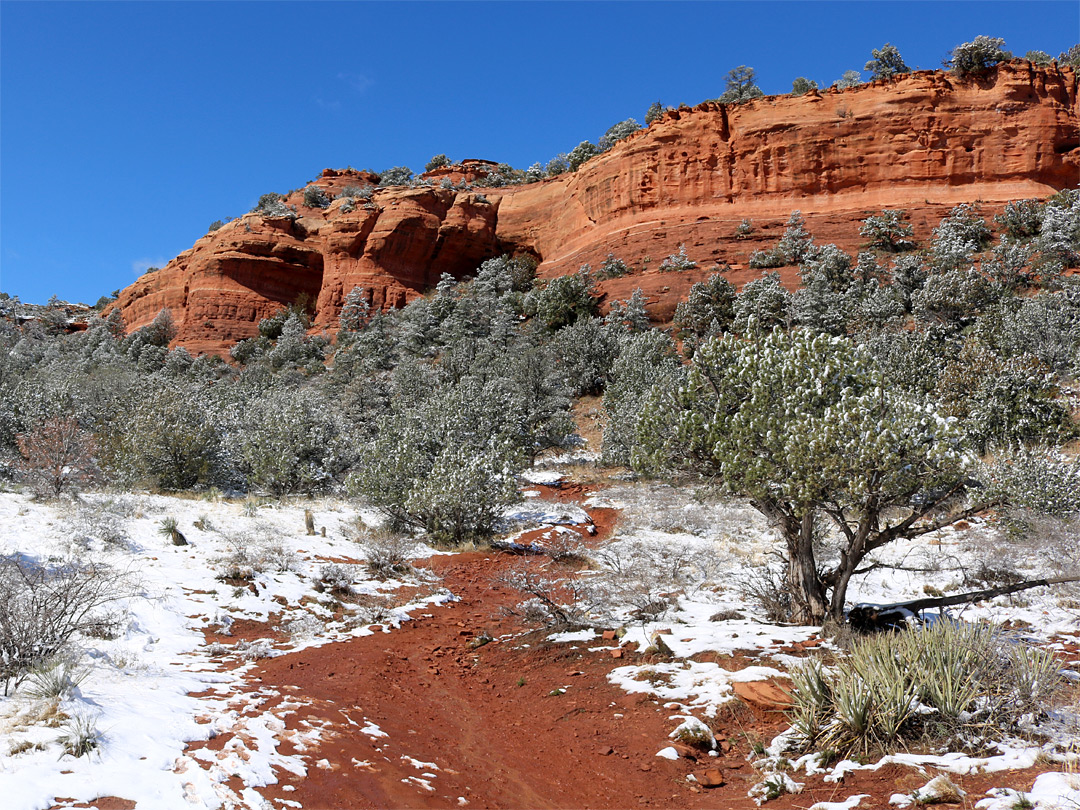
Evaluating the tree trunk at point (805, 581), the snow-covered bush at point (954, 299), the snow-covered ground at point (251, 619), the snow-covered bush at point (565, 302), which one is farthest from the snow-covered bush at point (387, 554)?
the snow-covered bush at point (565, 302)

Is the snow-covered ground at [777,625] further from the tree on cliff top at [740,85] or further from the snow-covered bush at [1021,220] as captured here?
the tree on cliff top at [740,85]

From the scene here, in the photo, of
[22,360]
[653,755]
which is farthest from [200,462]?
[22,360]

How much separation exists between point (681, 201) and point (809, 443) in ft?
157

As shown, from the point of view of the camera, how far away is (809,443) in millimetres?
6527

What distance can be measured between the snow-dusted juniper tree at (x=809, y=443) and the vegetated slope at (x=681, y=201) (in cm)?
3371

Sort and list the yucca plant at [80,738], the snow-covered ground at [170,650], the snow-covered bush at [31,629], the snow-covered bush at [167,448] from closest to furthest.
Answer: the snow-covered ground at [170,650]
the yucca plant at [80,738]
the snow-covered bush at [31,629]
the snow-covered bush at [167,448]

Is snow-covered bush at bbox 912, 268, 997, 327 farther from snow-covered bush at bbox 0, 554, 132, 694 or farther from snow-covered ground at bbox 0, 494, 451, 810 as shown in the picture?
snow-covered bush at bbox 0, 554, 132, 694

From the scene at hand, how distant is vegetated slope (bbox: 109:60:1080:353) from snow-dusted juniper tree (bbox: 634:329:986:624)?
3371cm

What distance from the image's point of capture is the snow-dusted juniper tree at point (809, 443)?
Answer: 6.38 metres

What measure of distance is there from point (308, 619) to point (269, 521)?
→ 591 centimetres

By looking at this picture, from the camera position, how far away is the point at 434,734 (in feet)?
18.9

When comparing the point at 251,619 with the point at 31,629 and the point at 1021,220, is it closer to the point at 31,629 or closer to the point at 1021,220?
the point at 31,629

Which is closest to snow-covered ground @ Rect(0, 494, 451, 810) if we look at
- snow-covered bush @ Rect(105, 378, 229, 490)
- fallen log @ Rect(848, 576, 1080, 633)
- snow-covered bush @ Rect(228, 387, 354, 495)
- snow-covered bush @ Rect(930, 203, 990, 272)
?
snow-covered bush @ Rect(105, 378, 229, 490)

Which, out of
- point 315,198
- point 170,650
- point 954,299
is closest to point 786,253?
point 954,299
